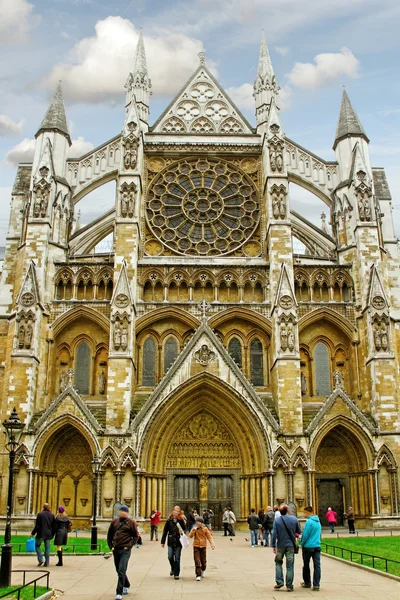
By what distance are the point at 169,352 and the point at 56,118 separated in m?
15.5

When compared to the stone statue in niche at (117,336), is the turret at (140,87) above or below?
above

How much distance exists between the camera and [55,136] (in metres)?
35.1

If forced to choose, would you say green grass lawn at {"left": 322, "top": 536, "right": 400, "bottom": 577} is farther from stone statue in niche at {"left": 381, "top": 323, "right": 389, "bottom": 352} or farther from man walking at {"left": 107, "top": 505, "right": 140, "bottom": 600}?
stone statue in niche at {"left": 381, "top": 323, "right": 389, "bottom": 352}

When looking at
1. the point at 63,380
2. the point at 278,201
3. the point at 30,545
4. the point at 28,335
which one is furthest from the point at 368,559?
the point at 278,201

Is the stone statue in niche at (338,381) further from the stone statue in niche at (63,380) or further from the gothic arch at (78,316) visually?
the stone statue in niche at (63,380)

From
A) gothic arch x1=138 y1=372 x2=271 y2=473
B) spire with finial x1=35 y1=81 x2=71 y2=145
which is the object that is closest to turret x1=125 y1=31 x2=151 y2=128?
spire with finial x1=35 y1=81 x2=71 y2=145

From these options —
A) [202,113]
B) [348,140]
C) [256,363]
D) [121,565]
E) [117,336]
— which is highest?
[202,113]

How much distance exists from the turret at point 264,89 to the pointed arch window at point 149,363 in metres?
15.0

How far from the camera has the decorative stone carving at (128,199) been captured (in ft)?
106

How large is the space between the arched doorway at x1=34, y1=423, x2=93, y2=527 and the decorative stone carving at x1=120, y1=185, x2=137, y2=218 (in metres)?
11.3

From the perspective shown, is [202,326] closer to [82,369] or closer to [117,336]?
[117,336]

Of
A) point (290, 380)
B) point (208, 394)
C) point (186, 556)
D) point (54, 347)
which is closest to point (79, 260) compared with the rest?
point (54, 347)

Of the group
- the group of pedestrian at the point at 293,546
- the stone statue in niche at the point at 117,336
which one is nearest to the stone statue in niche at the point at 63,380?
the stone statue in niche at the point at 117,336

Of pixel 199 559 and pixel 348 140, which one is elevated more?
pixel 348 140
